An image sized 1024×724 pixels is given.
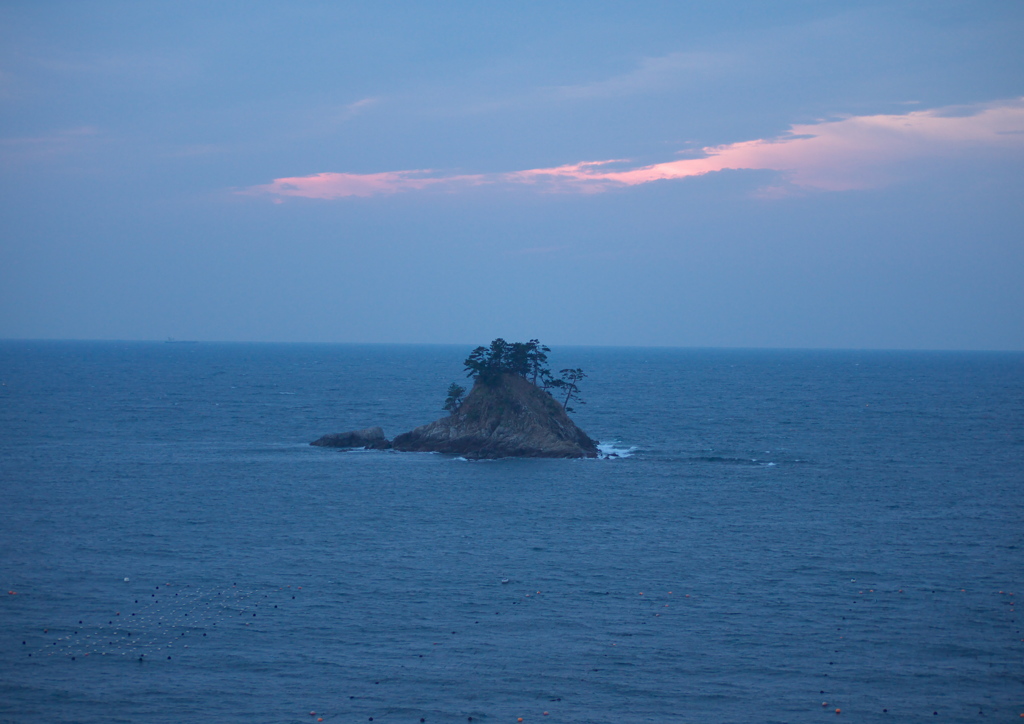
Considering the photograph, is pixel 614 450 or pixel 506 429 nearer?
pixel 506 429

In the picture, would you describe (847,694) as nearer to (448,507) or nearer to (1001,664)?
(1001,664)

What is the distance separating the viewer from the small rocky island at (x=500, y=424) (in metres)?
102

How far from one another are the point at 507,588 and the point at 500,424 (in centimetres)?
5282

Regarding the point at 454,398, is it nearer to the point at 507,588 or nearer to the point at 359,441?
the point at 359,441

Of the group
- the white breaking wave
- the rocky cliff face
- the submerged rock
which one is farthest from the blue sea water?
the submerged rock

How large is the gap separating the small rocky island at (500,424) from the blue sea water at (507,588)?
17.2 ft

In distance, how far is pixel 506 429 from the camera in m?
103

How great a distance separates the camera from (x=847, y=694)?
37000 millimetres

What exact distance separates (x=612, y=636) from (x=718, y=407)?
133 m

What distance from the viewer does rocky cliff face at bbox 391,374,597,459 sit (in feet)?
335

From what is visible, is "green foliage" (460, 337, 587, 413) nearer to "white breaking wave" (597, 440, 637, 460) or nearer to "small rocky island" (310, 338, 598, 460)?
"small rocky island" (310, 338, 598, 460)

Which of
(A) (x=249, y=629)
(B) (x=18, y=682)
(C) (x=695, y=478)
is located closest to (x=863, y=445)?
(C) (x=695, y=478)

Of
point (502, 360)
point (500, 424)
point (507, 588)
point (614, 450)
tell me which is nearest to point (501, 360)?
point (502, 360)

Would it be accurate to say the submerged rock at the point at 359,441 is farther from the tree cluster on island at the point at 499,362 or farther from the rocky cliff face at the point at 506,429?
the tree cluster on island at the point at 499,362
